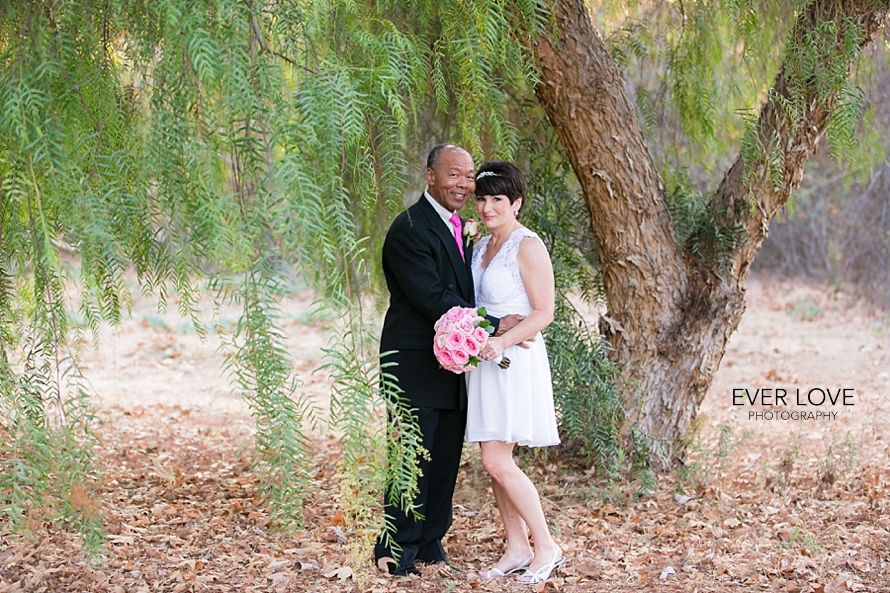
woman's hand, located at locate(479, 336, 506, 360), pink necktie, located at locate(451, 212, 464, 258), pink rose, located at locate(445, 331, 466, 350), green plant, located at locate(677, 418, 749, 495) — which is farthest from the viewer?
green plant, located at locate(677, 418, 749, 495)

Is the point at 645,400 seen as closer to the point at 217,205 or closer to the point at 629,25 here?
the point at 629,25

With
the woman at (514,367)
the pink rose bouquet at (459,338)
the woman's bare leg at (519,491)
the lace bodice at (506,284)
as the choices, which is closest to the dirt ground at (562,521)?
the woman's bare leg at (519,491)

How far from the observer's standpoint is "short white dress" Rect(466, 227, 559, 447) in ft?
10.9

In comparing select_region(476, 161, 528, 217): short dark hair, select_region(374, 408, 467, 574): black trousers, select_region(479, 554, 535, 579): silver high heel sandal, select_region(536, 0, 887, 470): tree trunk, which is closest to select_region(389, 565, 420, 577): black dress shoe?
select_region(374, 408, 467, 574): black trousers

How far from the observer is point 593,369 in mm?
4348

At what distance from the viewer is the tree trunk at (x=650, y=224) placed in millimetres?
4109

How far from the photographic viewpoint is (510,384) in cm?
331

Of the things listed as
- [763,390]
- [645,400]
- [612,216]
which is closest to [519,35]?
[612,216]

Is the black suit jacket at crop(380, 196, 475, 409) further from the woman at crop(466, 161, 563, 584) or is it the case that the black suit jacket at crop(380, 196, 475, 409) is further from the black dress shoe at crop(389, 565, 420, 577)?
the black dress shoe at crop(389, 565, 420, 577)

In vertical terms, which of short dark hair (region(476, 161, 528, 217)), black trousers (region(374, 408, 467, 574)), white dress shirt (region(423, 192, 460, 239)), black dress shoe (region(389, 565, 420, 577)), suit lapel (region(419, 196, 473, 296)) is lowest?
black dress shoe (region(389, 565, 420, 577))

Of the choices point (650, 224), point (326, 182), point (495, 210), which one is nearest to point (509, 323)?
point (495, 210)

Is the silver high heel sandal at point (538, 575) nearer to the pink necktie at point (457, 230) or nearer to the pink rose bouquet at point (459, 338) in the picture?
the pink rose bouquet at point (459, 338)

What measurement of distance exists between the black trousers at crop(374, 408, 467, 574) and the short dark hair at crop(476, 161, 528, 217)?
88 cm

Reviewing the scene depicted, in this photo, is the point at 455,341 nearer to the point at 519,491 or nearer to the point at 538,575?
the point at 519,491
